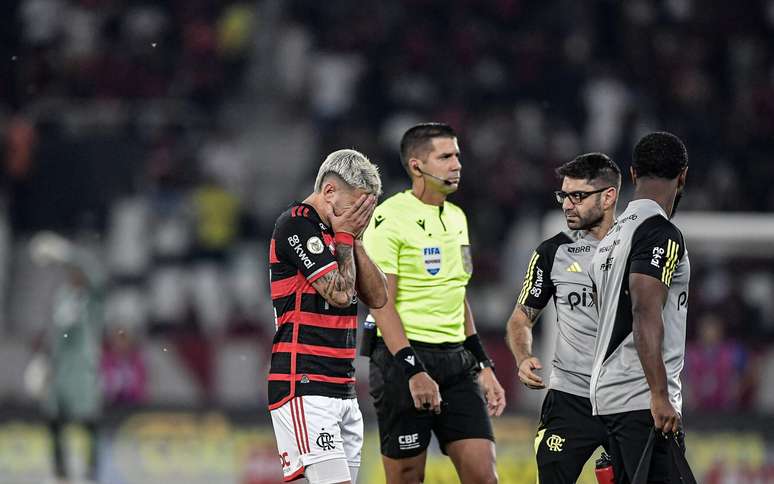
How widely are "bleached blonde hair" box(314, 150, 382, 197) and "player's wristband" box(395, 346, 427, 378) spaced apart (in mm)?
1075

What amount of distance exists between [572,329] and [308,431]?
5.08 feet

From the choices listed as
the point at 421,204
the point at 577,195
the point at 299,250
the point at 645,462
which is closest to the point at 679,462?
the point at 645,462

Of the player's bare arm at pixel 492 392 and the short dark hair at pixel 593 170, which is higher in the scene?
the short dark hair at pixel 593 170

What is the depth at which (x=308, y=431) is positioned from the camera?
5.60 meters

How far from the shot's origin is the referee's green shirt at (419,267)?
6.93 m

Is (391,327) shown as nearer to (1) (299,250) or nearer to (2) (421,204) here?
(2) (421,204)

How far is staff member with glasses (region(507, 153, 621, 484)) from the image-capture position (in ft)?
20.5

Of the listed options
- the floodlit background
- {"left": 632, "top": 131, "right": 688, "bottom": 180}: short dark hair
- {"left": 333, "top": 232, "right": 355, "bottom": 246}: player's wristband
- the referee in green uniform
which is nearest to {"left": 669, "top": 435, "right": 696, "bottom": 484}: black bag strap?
{"left": 632, "top": 131, "right": 688, "bottom": 180}: short dark hair

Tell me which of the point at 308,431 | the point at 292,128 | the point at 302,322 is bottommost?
the point at 308,431

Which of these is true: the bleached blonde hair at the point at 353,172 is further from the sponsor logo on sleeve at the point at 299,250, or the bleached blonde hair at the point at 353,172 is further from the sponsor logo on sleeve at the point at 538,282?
the sponsor logo on sleeve at the point at 538,282

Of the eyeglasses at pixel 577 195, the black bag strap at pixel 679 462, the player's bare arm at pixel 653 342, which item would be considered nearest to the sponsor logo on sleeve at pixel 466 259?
the eyeglasses at pixel 577 195

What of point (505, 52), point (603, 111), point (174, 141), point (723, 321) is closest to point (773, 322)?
point (723, 321)

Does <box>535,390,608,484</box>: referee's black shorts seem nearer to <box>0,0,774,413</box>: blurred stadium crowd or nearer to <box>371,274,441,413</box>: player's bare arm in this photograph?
<box>371,274,441,413</box>: player's bare arm

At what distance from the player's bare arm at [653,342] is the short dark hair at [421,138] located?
2.06 m
